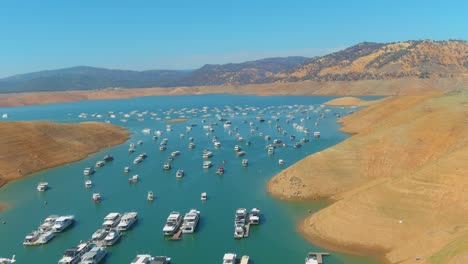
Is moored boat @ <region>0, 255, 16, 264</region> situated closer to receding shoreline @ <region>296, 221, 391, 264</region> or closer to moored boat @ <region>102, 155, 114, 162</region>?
receding shoreline @ <region>296, 221, 391, 264</region>

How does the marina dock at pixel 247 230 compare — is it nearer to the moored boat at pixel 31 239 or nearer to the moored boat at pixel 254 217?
the moored boat at pixel 254 217

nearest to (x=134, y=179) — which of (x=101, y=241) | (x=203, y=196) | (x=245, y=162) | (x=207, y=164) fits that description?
(x=207, y=164)

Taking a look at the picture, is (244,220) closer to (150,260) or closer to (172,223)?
(172,223)

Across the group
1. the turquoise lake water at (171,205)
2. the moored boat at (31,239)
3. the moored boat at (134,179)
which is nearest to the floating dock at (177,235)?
the turquoise lake water at (171,205)

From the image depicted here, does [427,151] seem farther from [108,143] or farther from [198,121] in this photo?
[198,121]

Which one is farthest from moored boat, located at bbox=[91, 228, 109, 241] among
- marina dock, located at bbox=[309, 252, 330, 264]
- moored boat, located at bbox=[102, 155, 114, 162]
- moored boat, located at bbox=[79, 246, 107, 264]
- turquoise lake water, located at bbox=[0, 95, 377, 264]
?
moored boat, located at bbox=[102, 155, 114, 162]

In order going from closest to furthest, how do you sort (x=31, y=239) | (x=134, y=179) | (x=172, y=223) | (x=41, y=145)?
(x=31, y=239) < (x=172, y=223) < (x=134, y=179) < (x=41, y=145)
